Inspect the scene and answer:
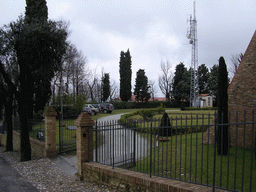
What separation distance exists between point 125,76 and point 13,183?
136ft

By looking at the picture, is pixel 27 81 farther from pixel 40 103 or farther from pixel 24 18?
pixel 40 103

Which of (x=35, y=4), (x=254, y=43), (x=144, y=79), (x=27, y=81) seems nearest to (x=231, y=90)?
(x=254, y=43)

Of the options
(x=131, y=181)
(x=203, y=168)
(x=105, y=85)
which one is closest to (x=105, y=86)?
(x=105, y=85)

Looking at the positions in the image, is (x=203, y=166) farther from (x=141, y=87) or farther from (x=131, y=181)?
(x=141, y=87)

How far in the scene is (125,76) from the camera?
47.1 m

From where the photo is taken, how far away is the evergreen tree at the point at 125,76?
4716 centimetres

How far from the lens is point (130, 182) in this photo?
14.9 ft

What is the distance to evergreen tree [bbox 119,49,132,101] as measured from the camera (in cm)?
4716

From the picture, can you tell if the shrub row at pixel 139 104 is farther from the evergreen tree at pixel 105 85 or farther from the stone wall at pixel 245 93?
the stone wall at pixel 245 93

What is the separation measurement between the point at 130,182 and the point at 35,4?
63.6 feet

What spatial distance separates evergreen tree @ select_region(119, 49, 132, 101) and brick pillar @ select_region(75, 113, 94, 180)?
40.7m

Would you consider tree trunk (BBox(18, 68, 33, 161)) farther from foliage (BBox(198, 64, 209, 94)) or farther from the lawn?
foliage (BBox(198, 64, 209, 94))

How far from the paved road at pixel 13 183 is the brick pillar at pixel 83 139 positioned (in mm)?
1447

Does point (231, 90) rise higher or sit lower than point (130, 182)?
higher
